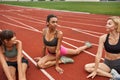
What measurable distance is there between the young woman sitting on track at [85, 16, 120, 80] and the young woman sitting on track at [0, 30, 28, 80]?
1456 millimetres

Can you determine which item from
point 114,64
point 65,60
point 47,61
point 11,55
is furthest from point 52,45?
point 114,64

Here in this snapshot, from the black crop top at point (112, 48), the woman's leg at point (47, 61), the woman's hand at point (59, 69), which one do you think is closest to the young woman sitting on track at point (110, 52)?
the black crop top at point (112, 48)

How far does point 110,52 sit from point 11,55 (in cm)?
204

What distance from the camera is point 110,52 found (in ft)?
15.7

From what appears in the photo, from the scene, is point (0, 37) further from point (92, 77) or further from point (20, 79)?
point (92, 77)

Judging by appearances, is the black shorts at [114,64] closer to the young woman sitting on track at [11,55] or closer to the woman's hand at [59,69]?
the woman's hand at [59,69]

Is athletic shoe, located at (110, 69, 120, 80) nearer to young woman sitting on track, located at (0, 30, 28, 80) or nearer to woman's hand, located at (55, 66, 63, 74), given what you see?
woman's hand, located at (55, 66, 63, 74)

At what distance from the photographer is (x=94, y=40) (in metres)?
8.11

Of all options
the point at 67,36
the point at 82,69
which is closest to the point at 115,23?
the point at 82,69

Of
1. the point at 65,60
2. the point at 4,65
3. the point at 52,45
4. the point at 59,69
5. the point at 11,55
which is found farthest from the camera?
the point at 65,60

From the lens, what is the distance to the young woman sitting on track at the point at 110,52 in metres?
4.67

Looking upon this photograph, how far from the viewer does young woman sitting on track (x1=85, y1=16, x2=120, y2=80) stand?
4668 millimetres

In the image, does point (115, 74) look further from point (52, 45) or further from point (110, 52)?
point (52, 45)

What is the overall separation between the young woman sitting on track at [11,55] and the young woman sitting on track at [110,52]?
4.78 ft
